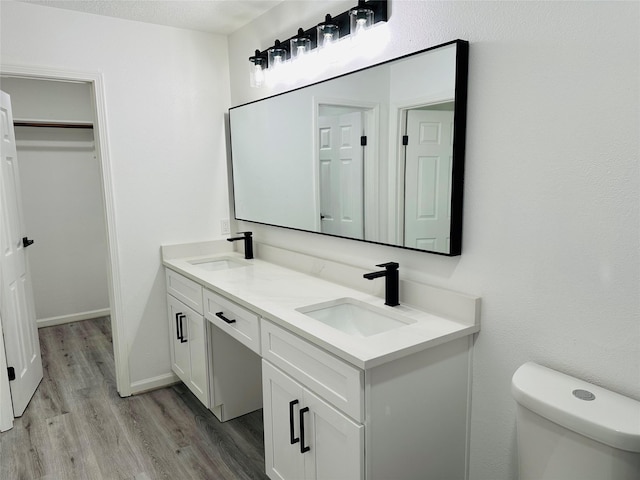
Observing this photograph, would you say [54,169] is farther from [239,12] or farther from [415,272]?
[415,272]

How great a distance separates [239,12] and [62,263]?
286 centimetres

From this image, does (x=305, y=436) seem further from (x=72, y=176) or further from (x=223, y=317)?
(x=72, y=176)

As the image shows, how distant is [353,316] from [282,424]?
0.51 meters

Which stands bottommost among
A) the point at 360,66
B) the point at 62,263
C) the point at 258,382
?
the point at 258,382

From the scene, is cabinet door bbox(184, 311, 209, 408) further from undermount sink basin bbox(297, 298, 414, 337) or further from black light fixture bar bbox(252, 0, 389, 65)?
black light fixture bar bbox(252, 0, 389, 65)

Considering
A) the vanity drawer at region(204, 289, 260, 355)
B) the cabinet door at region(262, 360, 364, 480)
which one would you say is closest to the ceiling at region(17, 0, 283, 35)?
the vanity drawer at region(204, 289, 260, 355)

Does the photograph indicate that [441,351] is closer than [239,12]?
Yes

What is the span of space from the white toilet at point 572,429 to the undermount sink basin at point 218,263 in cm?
185

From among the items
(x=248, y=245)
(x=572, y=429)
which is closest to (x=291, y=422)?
(x=572, y=429)

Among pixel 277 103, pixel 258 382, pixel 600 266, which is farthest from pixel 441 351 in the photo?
pixel 277 103

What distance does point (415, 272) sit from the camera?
1.85 meters

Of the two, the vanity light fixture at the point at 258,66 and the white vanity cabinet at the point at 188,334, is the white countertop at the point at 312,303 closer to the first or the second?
the white vanity cabinet at the point at 188,334

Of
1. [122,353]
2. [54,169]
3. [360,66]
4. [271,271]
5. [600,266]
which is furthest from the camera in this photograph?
[54,169]

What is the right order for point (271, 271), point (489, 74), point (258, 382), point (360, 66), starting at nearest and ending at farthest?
point (489, 74) < point (360, 66) < point (271, 271) < point (258, 382)
